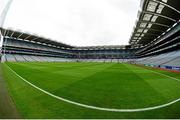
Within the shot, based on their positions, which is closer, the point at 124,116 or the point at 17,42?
the point at 124,116

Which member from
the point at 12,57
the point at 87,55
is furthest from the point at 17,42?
the point at 87,55

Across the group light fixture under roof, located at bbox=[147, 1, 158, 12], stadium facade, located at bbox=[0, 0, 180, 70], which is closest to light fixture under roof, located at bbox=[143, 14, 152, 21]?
stadium facade, located at bbox=[0, 0, 180, 70]

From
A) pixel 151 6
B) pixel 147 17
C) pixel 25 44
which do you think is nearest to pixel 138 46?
pixel 147 17

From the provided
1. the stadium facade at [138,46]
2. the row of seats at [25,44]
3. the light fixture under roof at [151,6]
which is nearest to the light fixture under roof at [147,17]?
the stadium facade at [138,46]

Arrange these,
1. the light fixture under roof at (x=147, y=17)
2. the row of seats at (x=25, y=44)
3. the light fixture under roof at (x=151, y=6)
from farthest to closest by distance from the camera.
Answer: the row of seats at (x=25, y=44) < the light fixture under roof at (x=147, y=17) < the light fixture under roof at (x=151, y=6)

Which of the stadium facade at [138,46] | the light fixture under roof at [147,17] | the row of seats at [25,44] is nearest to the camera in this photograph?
the stadium facade at [138,46]

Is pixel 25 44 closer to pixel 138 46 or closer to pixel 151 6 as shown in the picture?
pixel 138 46

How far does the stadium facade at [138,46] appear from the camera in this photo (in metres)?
28.7

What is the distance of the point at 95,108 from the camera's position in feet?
16.3

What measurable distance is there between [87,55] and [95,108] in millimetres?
127079

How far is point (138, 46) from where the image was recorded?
10012 cm

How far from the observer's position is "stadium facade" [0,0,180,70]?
2868 cm

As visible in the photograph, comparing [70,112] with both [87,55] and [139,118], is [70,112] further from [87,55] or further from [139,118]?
[87,55]

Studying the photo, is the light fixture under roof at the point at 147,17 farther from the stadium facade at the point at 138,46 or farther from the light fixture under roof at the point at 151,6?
the light fixture under roof at the point at 151,6
